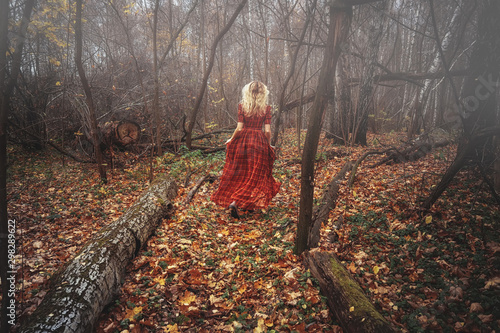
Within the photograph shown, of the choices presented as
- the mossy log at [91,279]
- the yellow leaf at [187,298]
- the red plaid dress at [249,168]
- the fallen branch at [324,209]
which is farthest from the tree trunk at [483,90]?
the mossy log at [91,279]

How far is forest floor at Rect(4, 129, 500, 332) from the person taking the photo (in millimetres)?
2559

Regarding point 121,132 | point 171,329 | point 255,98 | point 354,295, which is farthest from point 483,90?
point 121,132

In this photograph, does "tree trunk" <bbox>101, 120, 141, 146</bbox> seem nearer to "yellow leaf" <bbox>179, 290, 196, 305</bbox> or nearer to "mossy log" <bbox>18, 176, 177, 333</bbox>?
"mossy log" <bbox>18, 176, 177, 333</bbox>

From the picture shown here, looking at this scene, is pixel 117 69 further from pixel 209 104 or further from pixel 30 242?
pixel 30 242

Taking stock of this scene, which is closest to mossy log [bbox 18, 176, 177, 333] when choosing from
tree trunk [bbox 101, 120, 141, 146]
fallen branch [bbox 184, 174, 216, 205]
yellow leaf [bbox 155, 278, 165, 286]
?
yellow leaf [bbox 155, 278, 165, 286]

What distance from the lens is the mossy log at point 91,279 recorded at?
2.22 metres

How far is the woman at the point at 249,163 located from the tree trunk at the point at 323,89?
5.81 ft

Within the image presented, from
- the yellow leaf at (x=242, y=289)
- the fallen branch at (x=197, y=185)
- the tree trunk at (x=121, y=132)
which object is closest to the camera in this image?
the yellow leaf at (x=242, y=289)

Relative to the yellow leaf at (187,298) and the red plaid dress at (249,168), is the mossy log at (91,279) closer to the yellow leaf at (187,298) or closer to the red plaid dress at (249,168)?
the yellow leaf at (187,298)

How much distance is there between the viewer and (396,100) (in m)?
15.6

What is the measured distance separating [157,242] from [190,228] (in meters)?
0.63

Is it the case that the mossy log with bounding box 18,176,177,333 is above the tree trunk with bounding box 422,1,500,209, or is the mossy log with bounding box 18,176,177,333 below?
below

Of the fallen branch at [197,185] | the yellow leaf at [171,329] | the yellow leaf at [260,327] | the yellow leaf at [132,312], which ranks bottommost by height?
the yellow leaf at [171,329]

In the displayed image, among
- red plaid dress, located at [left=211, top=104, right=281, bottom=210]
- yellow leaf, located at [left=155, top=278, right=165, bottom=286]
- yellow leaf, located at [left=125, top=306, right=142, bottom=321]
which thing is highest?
red plaid dress, located at [left=211, top=104, right=281, bottom=210]
